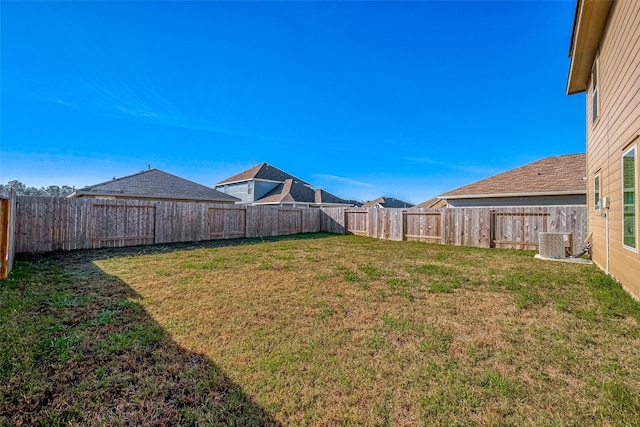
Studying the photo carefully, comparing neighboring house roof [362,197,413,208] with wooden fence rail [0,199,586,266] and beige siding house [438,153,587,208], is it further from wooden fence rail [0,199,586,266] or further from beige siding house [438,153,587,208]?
wooden fence rail [0,199,586,266]

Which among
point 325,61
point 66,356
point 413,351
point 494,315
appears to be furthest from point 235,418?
point 325,61

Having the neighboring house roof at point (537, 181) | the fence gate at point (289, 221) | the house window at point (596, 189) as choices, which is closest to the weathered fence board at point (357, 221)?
the fence gate at point (289, 221)

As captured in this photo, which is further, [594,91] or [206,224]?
[206,224]

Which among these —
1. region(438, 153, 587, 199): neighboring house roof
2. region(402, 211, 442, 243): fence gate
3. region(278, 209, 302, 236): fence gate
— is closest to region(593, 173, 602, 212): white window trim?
region(402, 211, 442, 243): fence gate

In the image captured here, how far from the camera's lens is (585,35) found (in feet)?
18.9

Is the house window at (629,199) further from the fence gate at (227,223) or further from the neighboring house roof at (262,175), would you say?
the neighboring house roof at (262,175)

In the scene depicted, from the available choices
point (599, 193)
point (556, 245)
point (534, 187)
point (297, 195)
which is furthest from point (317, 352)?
point (297, 195)

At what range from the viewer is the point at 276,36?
37.9 ft

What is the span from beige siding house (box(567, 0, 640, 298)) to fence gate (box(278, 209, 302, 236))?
1177 cm

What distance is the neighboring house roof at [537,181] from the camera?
11.8m

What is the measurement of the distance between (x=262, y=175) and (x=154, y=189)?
11.5 metres

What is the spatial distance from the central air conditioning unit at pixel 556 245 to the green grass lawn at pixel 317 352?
8.61 ft

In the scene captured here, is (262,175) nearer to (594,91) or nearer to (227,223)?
(227,223)

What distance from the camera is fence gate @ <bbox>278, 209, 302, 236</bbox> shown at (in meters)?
14.8
